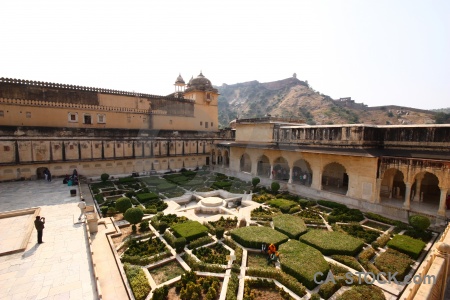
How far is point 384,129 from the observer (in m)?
18.0

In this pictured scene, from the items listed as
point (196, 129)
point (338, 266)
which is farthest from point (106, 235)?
point (196, 129)

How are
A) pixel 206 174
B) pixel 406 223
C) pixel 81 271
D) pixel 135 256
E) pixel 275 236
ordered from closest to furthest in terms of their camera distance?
pixel 81 271 → pixel 135 256 → pixel 275 236 → pixel 406 223 → pixel 206 174

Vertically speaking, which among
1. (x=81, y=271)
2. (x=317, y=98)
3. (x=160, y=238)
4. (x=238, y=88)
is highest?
(x=238, y=88)

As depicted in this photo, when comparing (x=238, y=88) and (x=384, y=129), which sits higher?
(x=238, y=88)

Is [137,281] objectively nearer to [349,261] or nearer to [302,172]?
[349,261]

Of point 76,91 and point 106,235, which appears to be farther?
point 76,91

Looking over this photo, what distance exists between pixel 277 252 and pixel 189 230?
15.9 ft

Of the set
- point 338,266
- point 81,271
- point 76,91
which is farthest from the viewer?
point 76,91

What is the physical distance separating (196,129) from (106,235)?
26637 millimetres

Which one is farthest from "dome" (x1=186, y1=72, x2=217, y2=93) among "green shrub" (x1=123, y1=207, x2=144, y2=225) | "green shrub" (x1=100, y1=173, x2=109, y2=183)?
"green shrub" (x1=123, y1=207, x2=144, y2=225)

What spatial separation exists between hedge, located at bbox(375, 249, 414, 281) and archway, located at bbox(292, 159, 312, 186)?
39.6 feet

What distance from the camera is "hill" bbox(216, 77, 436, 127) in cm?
6594

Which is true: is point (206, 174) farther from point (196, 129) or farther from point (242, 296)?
point (242, 296)

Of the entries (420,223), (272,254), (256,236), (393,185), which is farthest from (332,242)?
(393,185)
